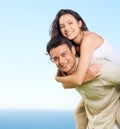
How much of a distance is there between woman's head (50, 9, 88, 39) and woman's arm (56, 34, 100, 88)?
0.25m

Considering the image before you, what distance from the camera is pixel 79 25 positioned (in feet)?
15.5

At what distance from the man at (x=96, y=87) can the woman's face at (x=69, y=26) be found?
7.1 inches

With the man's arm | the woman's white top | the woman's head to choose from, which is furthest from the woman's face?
the man's arm

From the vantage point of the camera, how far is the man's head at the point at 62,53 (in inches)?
169

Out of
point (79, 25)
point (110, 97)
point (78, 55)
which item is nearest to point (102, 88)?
point (110, 97)

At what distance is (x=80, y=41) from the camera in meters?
4.61

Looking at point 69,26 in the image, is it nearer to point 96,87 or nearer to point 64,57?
point 64,57

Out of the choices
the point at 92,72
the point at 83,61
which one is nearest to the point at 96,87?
the point at 92,72

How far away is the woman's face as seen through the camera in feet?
15.1

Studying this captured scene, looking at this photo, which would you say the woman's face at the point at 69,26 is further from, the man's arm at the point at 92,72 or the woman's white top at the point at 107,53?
the man's arm at the point at 92,72

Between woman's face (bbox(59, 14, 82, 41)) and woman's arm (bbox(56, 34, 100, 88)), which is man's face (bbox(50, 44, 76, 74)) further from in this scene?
woman's face (bbox(59, 14, 82, 41))

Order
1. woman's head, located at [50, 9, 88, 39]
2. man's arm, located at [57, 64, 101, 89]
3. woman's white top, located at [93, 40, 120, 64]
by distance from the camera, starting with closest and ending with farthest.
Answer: man's arm, located at [57, 64, 101, 89], woman's white top, located at [93, 40, 120, 64], woman's head, located at [50, 9, 88, 39]

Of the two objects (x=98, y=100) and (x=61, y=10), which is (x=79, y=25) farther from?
(x=98, y=100)

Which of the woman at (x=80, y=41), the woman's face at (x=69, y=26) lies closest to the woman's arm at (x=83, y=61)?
the woman at (x=80, y=41)
